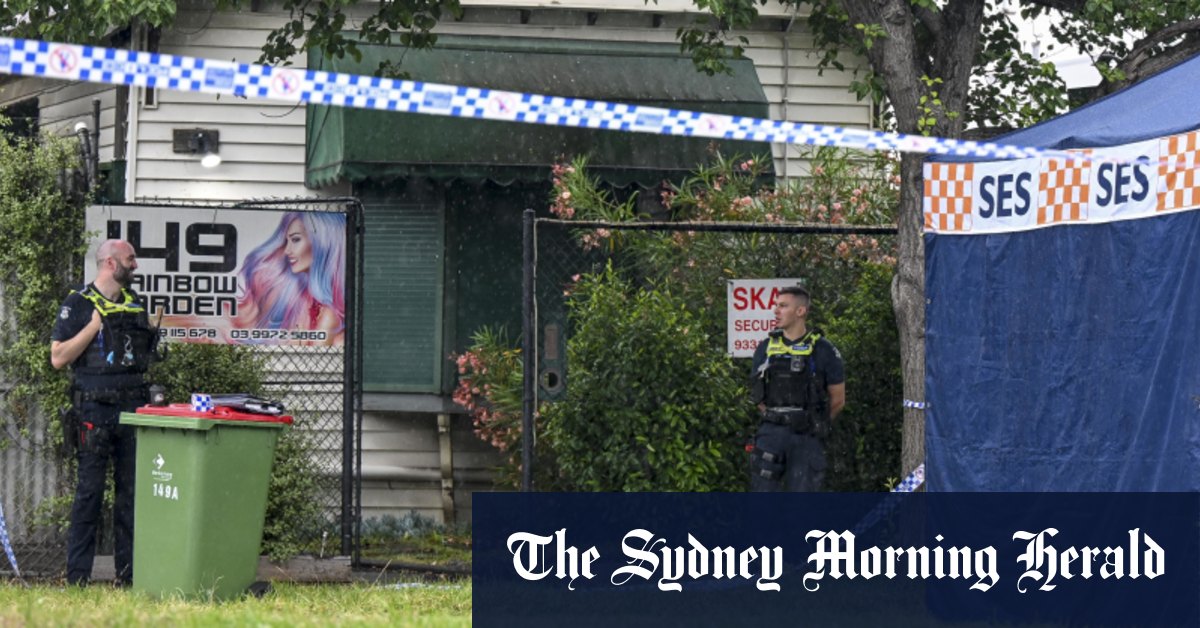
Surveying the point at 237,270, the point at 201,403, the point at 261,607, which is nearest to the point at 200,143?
the point at 237,270

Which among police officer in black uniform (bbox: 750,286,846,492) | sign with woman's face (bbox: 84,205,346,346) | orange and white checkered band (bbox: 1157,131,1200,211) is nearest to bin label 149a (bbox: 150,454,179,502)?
sign with woman's face (bbox: 84,205,346,346)

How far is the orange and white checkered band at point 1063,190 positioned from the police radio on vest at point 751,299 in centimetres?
276

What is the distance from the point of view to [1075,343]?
8969mm

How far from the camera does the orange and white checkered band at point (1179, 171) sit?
8055 mm

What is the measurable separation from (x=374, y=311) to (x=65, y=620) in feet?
25.6

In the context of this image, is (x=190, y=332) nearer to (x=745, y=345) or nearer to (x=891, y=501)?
(x=745, y=345)

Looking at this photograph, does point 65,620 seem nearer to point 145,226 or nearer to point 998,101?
point 145,226

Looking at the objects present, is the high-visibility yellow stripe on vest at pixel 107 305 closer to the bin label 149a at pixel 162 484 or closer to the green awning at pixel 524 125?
Result: the bin label 149a at pixel 162 484

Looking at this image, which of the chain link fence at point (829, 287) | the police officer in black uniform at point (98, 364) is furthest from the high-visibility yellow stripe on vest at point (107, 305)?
the chain link fence at point (829, 287)

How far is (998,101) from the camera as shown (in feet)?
46.8

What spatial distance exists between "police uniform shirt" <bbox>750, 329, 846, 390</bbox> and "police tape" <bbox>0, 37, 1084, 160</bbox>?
356 centimetres

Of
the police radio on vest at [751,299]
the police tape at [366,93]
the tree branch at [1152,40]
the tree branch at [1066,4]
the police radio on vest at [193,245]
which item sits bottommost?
the police radio on vest at [751,299]

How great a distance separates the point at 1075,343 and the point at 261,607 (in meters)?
4.34

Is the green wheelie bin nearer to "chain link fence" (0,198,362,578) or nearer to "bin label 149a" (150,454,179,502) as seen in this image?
"bin label 149a" (150,454,179,502)
